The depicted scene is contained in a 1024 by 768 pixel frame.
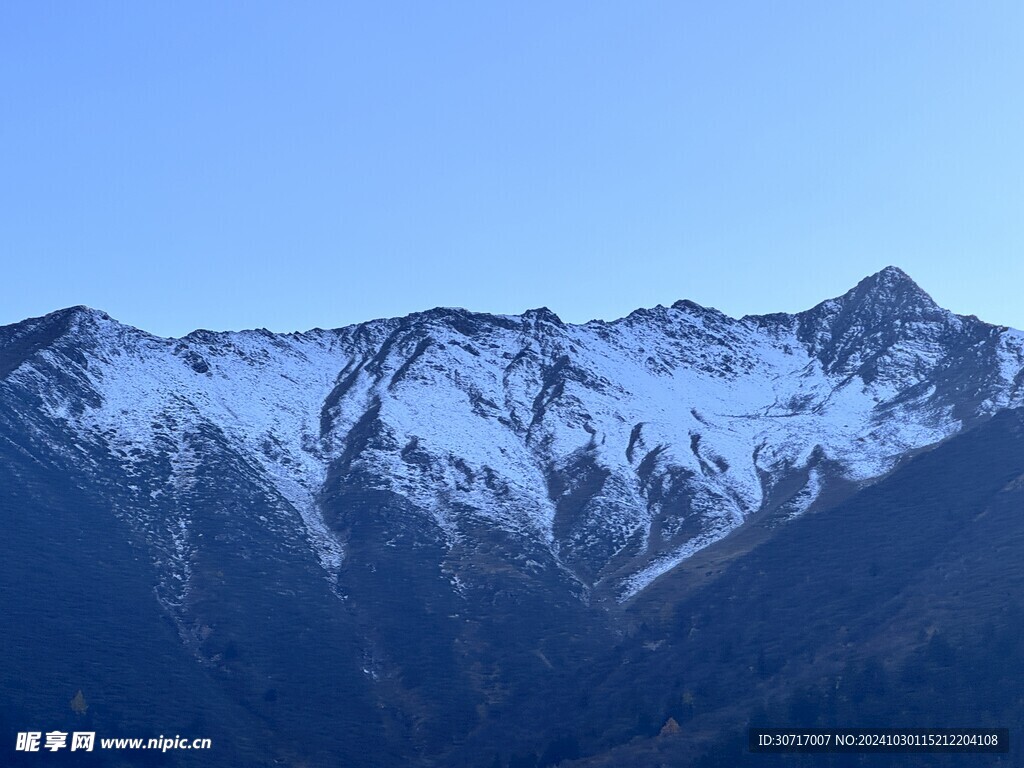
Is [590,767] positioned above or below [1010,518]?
below

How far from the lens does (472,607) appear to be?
173250 mm

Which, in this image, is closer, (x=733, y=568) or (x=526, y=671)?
(x=526, y=671)

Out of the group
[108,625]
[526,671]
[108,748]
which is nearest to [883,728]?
[526,671]

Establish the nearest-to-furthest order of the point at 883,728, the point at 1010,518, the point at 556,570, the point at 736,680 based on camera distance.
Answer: the point at 883,728
the point at 736,680
the point at 1010,518
the point at 556,570

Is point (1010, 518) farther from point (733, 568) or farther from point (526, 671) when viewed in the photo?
point (526, 671)

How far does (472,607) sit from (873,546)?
4726 cm

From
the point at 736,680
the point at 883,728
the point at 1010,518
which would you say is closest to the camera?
the point at 883,728

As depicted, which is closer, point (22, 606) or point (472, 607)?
point (22, 606)

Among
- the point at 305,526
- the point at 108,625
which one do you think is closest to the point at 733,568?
the point at 305,526

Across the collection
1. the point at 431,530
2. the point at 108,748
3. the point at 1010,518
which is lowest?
the point at 108,748

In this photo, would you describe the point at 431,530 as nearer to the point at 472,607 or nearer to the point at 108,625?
the point at 472,607

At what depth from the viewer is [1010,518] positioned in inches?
6634

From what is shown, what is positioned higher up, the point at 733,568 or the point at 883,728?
the point at 733,568

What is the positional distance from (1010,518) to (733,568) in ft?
106
